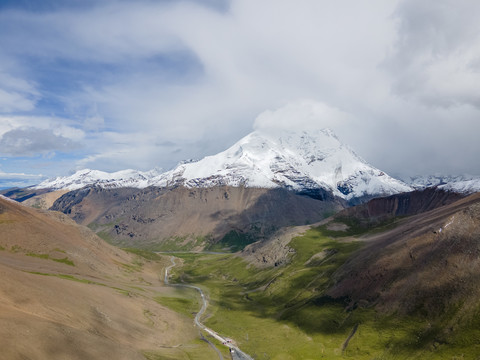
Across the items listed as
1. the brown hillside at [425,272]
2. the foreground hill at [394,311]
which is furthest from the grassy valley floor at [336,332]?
the brown hillside at [425,272]

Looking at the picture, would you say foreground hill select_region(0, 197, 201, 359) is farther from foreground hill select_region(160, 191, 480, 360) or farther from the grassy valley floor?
foreground hill select_region(160, 191, 480, 360)

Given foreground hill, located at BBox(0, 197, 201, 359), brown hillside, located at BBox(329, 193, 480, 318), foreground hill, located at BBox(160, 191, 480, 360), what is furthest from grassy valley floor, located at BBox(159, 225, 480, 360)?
foreground hill, located at BBox(0, 197, 201, 359)

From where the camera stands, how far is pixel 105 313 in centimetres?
14000

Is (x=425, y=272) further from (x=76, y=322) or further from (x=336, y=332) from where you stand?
(x=76, y=322)

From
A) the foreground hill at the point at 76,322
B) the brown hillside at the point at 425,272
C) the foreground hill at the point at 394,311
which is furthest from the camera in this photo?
the brown hillside at the point at 425,272

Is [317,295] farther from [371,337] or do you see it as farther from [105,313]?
[105,313]

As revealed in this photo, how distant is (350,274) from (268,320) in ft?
162

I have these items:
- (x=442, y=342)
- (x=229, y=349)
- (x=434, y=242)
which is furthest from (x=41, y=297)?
(x=434, y=242)

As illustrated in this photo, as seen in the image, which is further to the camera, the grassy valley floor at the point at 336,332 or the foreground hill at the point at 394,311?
the foreground hill at the point at 394,311

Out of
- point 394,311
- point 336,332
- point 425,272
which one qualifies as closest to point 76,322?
point 336,332

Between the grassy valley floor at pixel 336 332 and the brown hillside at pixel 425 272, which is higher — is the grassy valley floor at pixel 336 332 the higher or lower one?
the lower one

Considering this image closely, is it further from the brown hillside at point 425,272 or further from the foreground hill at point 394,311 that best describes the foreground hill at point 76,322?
the brown hillside at point 425,272

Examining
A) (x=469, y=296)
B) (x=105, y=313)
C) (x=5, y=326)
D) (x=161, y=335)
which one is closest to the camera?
(x=5, y=326)

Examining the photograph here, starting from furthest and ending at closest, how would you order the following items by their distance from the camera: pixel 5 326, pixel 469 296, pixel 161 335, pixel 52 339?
pixel 161 335
pixel 469 296
pixel 52 339
pixel 5 326
